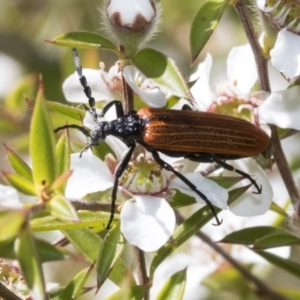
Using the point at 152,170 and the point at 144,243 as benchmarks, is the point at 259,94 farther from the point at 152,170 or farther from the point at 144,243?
the point at 144,243

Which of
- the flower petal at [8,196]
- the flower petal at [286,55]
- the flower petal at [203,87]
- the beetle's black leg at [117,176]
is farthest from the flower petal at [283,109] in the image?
the flower petal at [8,196]

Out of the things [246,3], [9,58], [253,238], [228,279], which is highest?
[246,3]

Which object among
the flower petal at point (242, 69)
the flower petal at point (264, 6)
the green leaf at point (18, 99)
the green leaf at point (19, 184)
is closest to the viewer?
the green leaf at point (19, 184)

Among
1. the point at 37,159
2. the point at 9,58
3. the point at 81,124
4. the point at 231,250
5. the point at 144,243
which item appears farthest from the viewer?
the point at 9,58

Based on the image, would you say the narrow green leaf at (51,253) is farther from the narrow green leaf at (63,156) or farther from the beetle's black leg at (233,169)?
the beetle's black leg at (233,169)

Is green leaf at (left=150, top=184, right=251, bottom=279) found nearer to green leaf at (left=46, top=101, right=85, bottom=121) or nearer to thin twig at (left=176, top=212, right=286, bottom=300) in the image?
green leaf at (left=46, top=101, right=85, bottom=121)

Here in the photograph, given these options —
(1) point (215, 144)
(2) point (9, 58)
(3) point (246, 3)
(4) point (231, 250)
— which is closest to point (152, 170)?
(1) point (215, 144)
